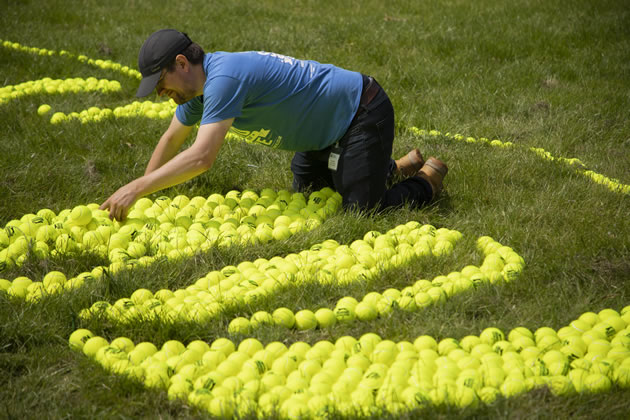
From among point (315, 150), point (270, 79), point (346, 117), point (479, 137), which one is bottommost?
point (479, 137)

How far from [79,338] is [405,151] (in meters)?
3.36

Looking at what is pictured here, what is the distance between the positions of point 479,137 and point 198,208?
2817mm

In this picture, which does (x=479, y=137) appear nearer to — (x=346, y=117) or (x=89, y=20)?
(x=346, y=117)

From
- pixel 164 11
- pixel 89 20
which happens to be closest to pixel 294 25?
pixel 164 11

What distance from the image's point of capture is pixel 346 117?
13.4ft

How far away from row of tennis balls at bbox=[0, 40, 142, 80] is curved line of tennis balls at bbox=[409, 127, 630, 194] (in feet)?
12.2

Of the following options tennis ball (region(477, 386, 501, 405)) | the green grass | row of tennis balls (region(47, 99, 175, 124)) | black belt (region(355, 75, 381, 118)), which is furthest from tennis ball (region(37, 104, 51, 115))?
tennis ball (region(477, 386, 501, 405))

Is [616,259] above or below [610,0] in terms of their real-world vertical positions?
below

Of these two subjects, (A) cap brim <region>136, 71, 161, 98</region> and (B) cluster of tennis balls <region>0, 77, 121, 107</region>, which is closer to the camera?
(A) cap brim <region>136, 71, 161, 98</region>

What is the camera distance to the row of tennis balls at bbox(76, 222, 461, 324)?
2998 millimetres

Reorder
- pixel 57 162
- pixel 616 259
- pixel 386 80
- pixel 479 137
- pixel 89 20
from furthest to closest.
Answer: pixel 89 20
pixel 386 80
pixel 479 137
pixel 57 162
pixel 616 259

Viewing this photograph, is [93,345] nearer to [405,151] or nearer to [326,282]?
[326,282]

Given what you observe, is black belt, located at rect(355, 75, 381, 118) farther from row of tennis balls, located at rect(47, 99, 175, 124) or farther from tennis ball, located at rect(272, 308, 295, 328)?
row of tennis balls, located at rect(47, 99, 175, 124)

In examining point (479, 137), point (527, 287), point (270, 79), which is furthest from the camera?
point (479, 137)
